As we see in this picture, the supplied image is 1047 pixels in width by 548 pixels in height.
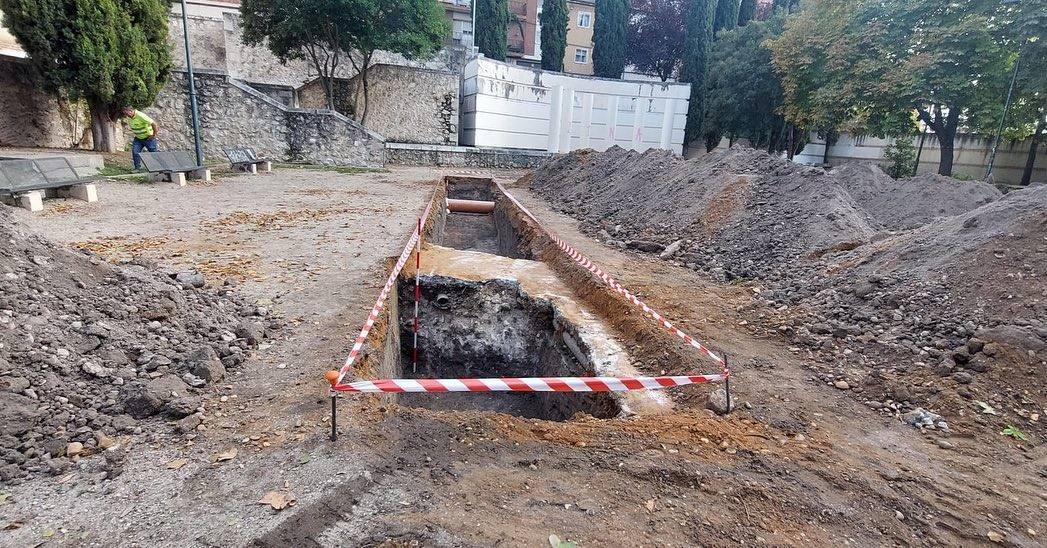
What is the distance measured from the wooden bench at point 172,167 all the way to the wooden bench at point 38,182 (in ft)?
7.94

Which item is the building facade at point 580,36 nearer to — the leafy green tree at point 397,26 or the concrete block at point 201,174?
the leafy green tree at point 397,26

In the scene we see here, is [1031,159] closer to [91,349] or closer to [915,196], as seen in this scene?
[915,196]

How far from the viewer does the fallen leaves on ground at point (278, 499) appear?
96.3 inches

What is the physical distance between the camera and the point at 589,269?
7.05 m

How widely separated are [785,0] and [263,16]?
92.2 feet

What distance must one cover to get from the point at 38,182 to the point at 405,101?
58.2 ft

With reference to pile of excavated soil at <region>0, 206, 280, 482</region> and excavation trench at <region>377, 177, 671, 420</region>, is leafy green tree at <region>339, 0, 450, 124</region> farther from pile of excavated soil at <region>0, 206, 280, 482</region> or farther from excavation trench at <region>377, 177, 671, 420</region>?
pile of excavated soil at <region>0, 206, 280, 482</region>

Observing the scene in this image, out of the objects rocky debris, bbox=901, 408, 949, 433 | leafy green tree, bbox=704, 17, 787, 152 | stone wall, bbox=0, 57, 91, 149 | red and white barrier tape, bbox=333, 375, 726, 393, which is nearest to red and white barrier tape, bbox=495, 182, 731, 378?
red and white barrier tape, bbox=333, 375, 726, 393

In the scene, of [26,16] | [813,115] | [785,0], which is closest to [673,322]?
[26,16]

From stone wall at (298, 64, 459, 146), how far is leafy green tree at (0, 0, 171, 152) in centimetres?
980

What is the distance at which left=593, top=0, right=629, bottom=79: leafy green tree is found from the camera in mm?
30922

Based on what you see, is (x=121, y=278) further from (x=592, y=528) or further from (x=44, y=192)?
(x=44, y=192)

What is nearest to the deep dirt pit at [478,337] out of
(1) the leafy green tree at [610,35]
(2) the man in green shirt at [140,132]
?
(2) the man in green shirt at [140,132]

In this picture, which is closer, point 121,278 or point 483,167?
point 121,278
